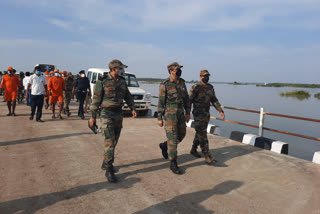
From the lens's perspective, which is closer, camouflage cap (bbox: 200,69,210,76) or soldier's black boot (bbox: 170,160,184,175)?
soldier's black boot (bbox: 170,160,184,175)

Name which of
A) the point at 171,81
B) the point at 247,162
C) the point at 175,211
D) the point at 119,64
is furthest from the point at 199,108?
the point at 175,211

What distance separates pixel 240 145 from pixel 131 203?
4291mm

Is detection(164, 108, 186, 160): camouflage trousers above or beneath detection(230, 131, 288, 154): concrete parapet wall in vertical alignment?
above

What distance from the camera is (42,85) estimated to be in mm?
8328

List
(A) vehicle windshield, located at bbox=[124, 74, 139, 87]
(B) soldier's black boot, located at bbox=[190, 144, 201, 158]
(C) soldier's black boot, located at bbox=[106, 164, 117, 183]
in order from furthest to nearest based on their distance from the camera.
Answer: (A) vehicle windshield, located at bbox=[124, 74, 139, 87], (B) soldier's black boot, located at bbox=[190, 144, 201, 158], (C) soldier's black boot, located at bbox=[106, 164, 117, 183]

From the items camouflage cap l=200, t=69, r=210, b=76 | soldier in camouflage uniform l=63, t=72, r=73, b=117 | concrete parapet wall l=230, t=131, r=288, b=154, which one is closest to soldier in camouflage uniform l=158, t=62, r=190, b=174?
camouflage cap l=200, t=69, r=210, b=76

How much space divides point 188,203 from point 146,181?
2.99ft

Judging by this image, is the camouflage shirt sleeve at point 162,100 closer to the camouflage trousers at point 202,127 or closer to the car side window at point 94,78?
the camouflage trousers at point 202,127

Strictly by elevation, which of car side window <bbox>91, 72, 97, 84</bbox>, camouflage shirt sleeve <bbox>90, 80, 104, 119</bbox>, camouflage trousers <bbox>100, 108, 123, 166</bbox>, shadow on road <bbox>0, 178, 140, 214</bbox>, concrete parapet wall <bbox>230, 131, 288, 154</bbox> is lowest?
shadow on road <bbox>0, 178, 140, 214</bbox>

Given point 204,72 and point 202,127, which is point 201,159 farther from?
point 204,72

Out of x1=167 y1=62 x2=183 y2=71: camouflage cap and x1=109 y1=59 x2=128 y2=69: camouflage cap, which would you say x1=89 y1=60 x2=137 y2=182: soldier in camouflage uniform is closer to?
x1=109 y1=59 x2=128 y2=69: camouflage cap

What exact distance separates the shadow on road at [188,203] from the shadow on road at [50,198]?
0.75m

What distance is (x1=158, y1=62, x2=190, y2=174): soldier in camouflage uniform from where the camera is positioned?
408 centimetres

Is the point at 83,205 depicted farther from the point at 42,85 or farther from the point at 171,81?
the point at 42,85
